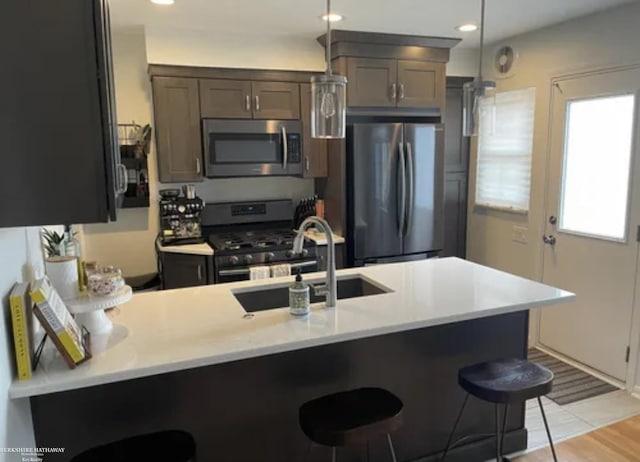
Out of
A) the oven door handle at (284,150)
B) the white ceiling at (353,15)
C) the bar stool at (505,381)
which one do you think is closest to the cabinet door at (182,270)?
the oven door handle at (284,150)

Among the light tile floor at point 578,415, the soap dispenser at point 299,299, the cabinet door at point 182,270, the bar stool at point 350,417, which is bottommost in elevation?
the light tile floor at point 578,415

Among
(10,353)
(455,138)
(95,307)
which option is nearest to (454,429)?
(95,307)

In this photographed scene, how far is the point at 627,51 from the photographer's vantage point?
10.2 feet

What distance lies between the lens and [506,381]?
6.52 feet

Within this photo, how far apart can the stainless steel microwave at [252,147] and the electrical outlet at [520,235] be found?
197cm

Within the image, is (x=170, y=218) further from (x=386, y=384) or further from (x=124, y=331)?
(x=386, y=384)

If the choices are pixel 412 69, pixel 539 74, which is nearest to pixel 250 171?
pixel 412 69

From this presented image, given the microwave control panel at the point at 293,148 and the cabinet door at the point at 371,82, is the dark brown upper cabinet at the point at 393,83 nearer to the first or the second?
the cabinet door at the point at 371,82

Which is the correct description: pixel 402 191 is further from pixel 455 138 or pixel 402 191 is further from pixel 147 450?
pixel 147 450

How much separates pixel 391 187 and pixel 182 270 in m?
1.79

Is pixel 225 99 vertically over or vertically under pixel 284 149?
over

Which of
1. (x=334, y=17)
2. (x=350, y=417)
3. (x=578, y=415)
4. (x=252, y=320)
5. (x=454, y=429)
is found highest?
(x=334, y=17)

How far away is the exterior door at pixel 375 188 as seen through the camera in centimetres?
374

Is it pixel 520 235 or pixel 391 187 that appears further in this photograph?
pixel 520 235
